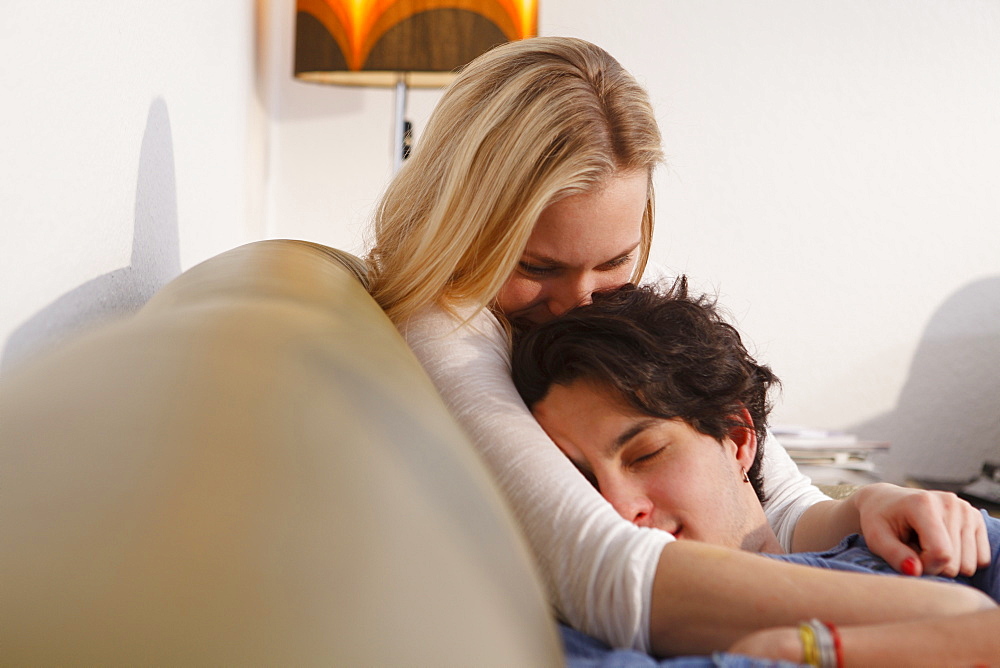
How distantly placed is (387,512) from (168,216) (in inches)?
35.6

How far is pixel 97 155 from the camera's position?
0.73 meters

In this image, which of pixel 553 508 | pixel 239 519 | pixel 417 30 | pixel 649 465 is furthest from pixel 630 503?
pixel 417 30

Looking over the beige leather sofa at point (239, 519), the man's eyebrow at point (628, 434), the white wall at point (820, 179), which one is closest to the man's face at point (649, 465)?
the man's eyebrow at point (628, 434)

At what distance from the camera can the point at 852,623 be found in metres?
0.51

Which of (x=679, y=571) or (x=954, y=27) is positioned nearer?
(x=679, y=571)

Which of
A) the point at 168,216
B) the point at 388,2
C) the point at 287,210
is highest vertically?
the point at 388,2

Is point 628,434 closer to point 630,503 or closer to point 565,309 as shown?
point 630,503

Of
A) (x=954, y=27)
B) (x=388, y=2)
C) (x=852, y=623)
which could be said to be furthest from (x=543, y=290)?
(x=954, y=27)

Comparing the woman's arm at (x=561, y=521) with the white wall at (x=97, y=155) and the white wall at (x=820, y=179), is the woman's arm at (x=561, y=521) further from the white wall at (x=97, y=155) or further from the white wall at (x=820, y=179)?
the white wall at (x=820, y=179)

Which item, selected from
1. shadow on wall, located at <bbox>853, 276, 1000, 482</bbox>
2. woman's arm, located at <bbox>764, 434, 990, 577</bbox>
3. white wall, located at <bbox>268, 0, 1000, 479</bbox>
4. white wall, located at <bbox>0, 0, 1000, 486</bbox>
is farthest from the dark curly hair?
shadow on wall, located at <bbox>853, 276, 1000, 482</bbox>

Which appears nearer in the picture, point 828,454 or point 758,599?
point 758,599

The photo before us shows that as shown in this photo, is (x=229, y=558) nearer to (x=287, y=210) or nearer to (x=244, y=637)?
(x=244, y=637)

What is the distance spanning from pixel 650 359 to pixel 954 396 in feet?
7.57

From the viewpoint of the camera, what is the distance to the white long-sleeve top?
1.82 ft
